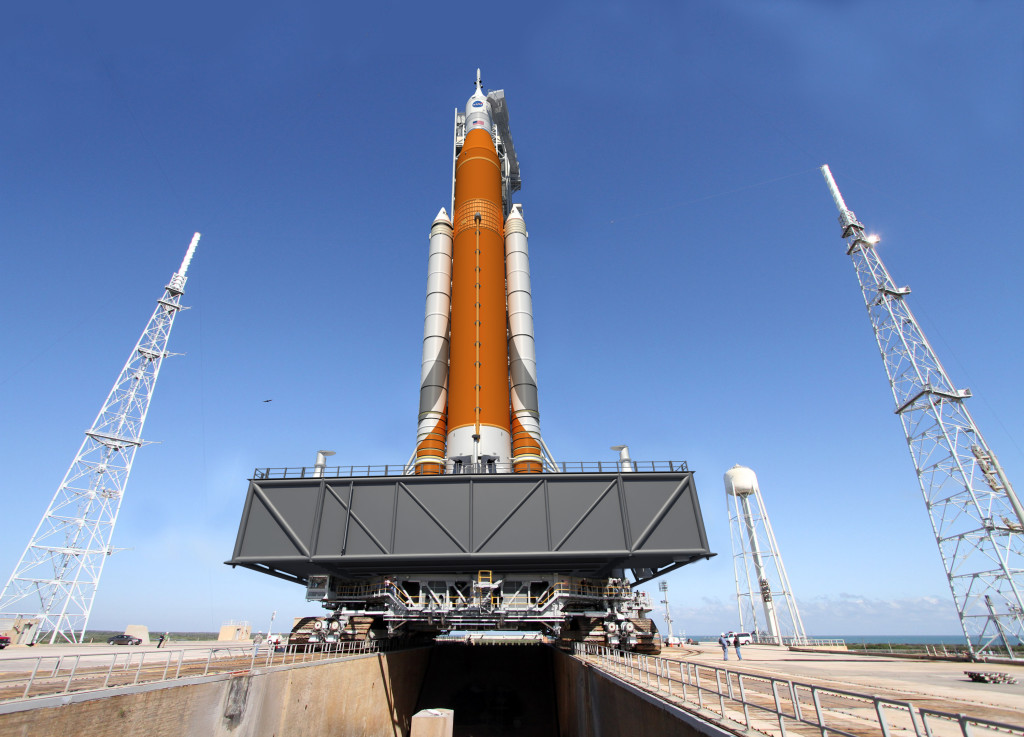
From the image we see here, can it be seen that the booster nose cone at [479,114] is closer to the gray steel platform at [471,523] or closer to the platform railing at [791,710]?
the gray steel platform at [471,523]

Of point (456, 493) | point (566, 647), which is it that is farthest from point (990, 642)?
point (456, 493)

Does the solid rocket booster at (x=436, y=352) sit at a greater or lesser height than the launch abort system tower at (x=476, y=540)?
greater

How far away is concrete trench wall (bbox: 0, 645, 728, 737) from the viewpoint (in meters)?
9.80

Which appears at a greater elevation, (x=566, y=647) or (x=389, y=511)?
(x=389, y=511)

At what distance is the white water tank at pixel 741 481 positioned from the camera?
48.9m

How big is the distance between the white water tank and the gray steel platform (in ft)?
96.5

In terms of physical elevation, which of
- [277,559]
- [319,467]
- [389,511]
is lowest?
[277,559]

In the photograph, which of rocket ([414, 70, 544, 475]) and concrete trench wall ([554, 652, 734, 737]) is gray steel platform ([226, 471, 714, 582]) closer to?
→ rocket ([414, 70, 544, 475])

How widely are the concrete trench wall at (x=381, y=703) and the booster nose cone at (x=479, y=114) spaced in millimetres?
34364

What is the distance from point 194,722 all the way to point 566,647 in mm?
18944

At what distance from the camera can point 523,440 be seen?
2702 cm

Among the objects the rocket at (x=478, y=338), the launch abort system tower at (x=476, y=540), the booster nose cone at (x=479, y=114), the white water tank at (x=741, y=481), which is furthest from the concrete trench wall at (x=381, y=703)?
the booster nose cone at (x=479, y=114)

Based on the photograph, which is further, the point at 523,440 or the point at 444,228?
the point at 444,228

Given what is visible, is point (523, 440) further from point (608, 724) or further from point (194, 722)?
point (194, 722)
